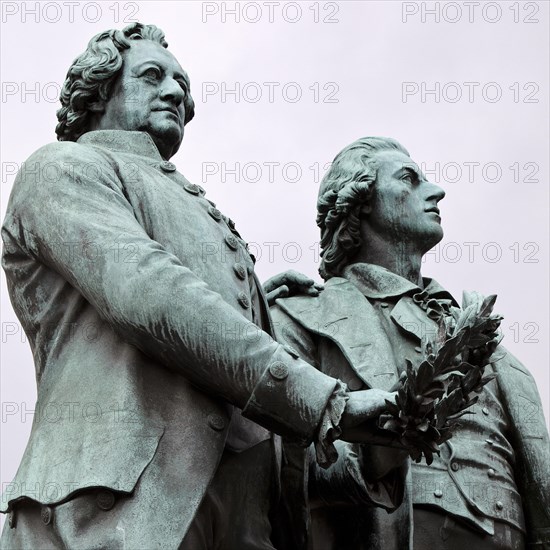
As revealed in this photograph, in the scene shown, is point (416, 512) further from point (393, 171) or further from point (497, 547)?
point (393, 171)

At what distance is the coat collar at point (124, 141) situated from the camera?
30.7 ft

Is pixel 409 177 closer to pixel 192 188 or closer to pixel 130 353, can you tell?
pixel 192 188

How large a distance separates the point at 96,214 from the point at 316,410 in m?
1.37

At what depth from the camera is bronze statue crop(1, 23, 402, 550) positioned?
8055 mm

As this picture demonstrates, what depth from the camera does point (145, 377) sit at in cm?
834

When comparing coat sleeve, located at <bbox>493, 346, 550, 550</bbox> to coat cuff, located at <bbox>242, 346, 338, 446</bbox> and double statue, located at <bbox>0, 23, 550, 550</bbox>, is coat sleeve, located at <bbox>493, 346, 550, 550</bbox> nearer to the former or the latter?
double statue, located at <bbox>0, 23, 550, 550</bbox>

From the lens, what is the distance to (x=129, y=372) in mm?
8320

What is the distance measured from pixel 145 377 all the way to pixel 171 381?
114 mm

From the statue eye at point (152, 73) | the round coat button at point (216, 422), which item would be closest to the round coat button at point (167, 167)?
the statue eye at point (152, 73)

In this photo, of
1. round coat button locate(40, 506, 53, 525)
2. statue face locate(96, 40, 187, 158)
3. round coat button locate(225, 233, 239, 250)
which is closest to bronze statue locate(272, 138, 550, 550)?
round coat button locate(225, 233, 239, 250)

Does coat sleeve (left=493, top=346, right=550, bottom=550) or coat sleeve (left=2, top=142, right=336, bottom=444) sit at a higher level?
coat sleeve (left=2, top=142, right=336, bottom=444)

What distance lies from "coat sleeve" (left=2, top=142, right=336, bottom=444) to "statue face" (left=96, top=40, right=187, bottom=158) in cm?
86

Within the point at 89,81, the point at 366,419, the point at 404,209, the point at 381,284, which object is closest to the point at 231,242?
the point at 89,81

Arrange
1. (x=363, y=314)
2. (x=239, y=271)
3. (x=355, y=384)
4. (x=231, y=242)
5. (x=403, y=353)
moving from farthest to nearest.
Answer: (x=363, y=314) < (x=403, y=353) < (x=355, y=384) < (x=231, y=242) < (x=239, y=271)
